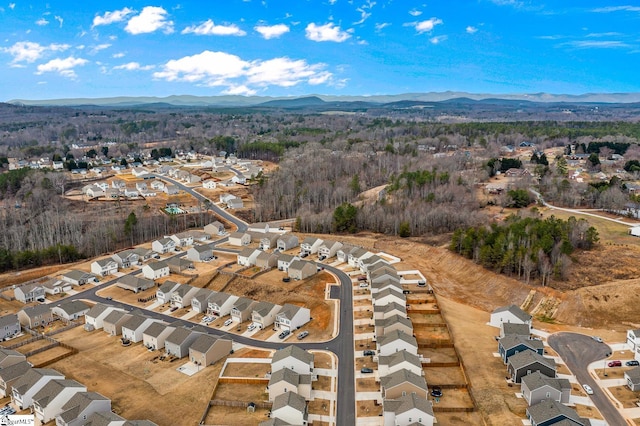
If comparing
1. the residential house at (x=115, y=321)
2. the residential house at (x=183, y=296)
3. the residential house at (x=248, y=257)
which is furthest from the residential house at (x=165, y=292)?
the residential house at (x=248, y=257)

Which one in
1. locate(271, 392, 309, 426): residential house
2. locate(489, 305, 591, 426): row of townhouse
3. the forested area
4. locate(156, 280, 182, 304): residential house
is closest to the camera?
locate(489, 305, 591, 426): row of townhouse

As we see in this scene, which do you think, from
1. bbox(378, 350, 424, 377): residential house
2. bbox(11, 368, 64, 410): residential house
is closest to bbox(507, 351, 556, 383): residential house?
bbox(378, 350, 424, 377): residential house

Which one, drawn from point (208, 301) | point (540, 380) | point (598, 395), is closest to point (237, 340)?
point (208, 301)

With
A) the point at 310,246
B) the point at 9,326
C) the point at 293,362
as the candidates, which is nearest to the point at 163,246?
the point at 310,246

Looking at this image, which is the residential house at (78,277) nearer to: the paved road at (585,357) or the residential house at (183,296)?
the residential house at (183,296)

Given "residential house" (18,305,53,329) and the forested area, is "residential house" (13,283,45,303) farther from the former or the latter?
the forested area

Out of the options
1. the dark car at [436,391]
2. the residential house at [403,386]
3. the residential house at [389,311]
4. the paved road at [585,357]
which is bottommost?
the paved road at [585,357]
